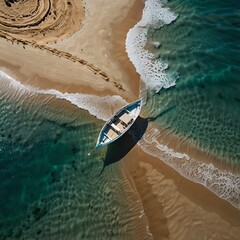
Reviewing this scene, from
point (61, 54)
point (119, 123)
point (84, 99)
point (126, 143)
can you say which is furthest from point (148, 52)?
point (126, 143)

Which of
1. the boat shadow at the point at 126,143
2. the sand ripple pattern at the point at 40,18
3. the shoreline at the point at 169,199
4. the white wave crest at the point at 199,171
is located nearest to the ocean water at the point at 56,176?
the boat shadow at the point at 126,143

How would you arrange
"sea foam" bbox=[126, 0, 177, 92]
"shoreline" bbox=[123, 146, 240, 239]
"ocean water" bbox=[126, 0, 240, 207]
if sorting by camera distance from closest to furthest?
"shoreline" bbox=[123, 146, 240, 239] → "ocean water" bbox=[126, 0, 240, 207] → "sea foam" bbox=[126, 0, 177, 92]

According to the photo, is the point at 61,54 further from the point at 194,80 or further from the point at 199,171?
the point at 199,171

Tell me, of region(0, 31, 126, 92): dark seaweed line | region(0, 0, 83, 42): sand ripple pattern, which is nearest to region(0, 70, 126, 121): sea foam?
region(0, 31, 126, 92): dark seaweed line

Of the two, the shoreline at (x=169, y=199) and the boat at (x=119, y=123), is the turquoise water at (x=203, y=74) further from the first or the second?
the shoreline at (x=169, y=199)

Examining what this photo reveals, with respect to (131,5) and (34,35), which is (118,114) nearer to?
(34,35)

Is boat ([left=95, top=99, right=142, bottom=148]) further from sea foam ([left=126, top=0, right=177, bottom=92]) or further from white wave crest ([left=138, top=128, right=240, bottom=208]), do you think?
sea foam ([left=126, top=0, right=177, bottom=92])

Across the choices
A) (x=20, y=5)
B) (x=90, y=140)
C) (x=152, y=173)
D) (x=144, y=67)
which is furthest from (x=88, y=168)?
(x=20, y=5)
